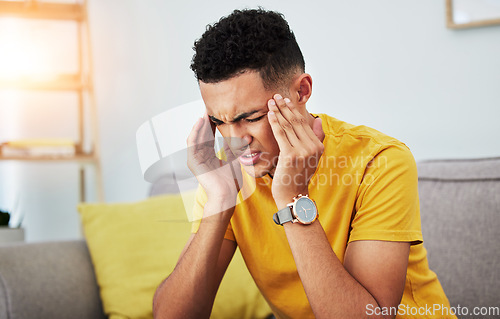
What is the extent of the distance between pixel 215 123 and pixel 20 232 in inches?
53.8

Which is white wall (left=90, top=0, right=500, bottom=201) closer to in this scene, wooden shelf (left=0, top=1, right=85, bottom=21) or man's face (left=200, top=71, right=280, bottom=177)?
wooden shelf (left=0, top=1, right=85, bottom=21)

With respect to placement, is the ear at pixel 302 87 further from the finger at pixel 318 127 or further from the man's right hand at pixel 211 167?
the man's right hand at pixel 211 167

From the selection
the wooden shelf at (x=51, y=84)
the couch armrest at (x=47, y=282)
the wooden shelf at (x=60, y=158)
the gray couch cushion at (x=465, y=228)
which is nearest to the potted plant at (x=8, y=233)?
the wooden shelf at (x=60, y=158)

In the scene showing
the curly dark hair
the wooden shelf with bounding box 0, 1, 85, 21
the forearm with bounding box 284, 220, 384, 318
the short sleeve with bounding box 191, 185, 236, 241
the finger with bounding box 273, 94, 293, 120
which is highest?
the wooden shelf with bounding box 0, 1, 85, 21

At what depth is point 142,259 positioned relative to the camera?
1.47 meters

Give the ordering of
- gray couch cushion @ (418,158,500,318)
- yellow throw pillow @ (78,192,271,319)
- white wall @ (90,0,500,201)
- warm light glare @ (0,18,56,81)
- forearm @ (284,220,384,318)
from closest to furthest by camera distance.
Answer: forearm @ (284,220,384,318)
gray couch cushion @ (418,158,500,318)
yellow throw pillow @ (78,192,271,319)
white wall @ (90,0,500,201)
warm light glare @ (0,18,56,81)

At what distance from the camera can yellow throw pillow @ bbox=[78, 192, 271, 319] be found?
139 cm

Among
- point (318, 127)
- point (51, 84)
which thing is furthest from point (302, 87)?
point (51, 84)

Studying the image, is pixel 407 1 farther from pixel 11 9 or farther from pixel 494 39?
pixel 11 9

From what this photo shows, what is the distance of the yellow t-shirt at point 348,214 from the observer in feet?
2.96

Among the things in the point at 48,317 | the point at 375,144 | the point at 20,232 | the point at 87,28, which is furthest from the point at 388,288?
the point at 87,28

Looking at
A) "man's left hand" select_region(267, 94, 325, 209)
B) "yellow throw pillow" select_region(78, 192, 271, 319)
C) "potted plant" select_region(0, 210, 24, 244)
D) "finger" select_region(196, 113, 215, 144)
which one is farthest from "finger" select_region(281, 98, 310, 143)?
"potted plant" select_region(0, 210, 24, 244)

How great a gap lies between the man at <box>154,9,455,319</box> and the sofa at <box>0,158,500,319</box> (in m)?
0.25

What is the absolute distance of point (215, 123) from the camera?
39.3 inches
